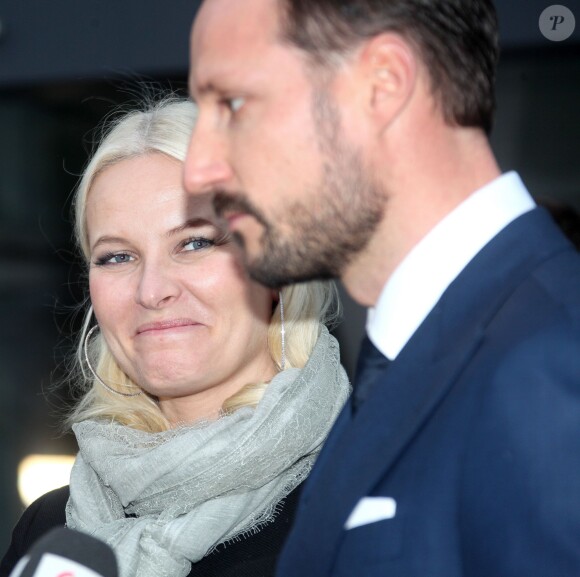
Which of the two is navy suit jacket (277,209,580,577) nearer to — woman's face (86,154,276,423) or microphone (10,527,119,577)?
microphone (10,527,119,577)

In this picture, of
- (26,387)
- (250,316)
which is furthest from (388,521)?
(26,387)

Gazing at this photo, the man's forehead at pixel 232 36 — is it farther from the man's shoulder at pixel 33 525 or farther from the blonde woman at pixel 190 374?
the man's shoulder at pixel 33 525

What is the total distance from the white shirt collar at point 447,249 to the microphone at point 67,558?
450 millimetres

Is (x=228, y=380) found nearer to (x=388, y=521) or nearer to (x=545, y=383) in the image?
(x=388, y=521)

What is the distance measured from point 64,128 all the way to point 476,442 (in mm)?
3164

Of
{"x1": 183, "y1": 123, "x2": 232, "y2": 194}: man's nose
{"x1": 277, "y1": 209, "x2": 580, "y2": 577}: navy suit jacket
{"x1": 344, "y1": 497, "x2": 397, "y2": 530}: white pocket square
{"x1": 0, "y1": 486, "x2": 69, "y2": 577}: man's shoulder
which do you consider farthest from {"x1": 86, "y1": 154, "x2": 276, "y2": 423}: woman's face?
{"x1": 344, "y1": 497, "x2": 397, "y2": 530}: white pocket square

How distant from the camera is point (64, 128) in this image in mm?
3934

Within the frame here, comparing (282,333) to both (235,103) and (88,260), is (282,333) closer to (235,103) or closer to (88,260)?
(88,260)

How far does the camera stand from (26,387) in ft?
13.3

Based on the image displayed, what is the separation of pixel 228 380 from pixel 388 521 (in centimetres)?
116

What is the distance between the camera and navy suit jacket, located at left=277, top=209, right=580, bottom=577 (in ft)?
3.26

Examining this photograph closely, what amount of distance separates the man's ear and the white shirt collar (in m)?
0.14

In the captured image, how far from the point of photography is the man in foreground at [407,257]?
1.02 meters

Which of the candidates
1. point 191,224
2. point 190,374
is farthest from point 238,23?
point 190,374
